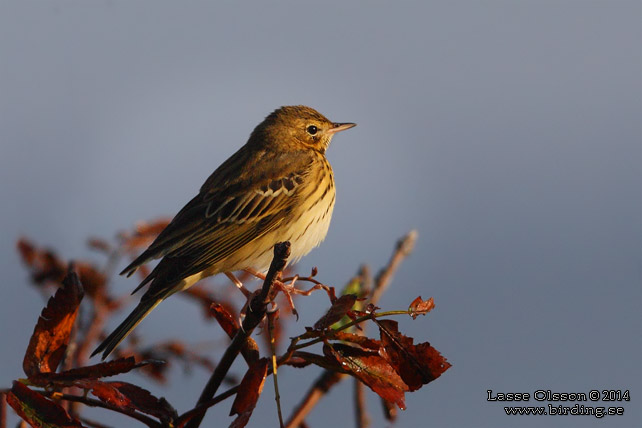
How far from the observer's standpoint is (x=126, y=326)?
488 cm

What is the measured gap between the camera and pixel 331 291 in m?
3.00

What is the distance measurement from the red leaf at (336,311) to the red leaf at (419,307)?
35 centimetres

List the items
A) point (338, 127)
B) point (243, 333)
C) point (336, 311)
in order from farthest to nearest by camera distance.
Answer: point (338, 127) < point (243, 333) < point (336, 311)

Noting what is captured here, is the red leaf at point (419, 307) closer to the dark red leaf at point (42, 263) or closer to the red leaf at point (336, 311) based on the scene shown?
the red leaf at point (336, 311)

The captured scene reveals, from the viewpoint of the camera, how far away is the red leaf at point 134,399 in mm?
2480

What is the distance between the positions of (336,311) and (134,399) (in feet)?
2.36

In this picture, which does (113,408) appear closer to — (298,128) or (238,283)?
(238,283)

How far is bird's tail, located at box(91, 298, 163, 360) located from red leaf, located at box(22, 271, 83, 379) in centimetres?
145

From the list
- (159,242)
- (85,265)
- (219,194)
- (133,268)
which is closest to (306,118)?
(219,194)

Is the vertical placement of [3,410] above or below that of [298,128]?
below

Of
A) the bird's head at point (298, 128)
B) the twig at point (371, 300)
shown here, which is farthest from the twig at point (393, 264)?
the bird's head at point (298, 128)

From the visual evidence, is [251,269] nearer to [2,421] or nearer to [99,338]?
[99,338]

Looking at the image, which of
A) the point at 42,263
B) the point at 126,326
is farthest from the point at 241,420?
the point at 42,263

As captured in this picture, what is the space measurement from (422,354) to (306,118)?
532 cm
